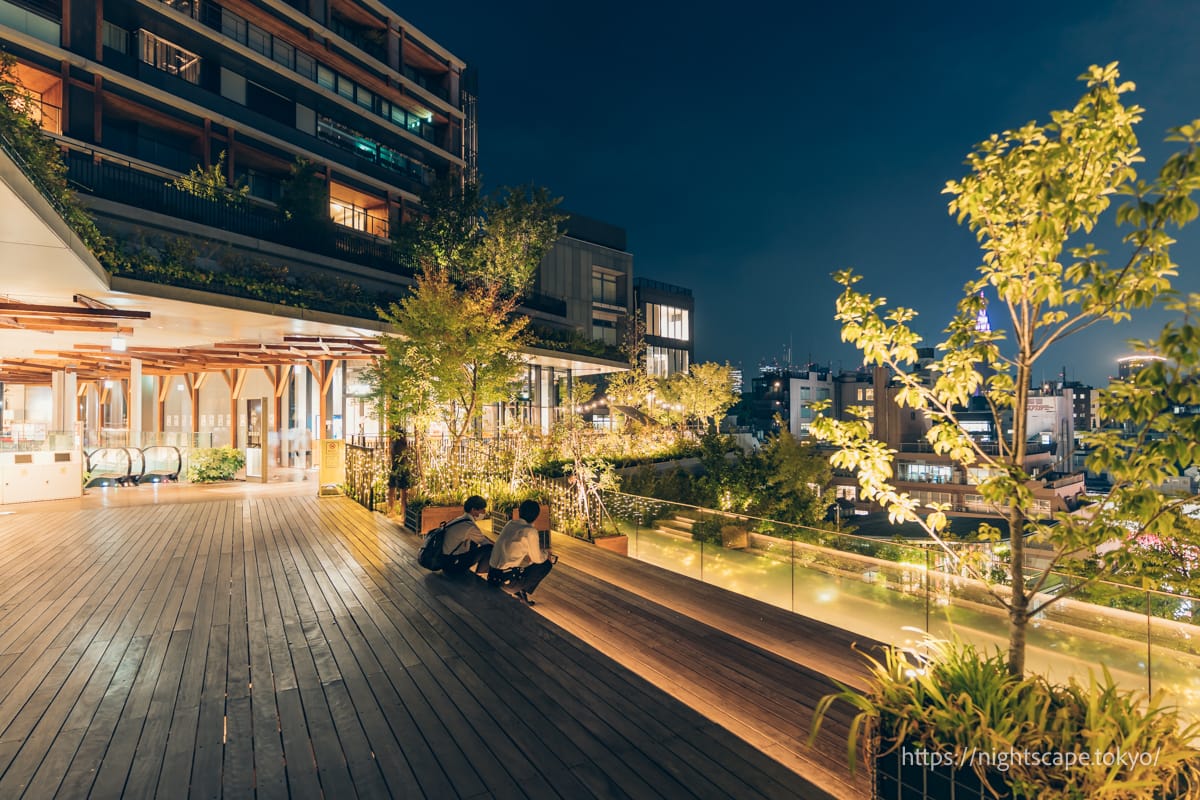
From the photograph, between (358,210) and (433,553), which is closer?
(433,553)

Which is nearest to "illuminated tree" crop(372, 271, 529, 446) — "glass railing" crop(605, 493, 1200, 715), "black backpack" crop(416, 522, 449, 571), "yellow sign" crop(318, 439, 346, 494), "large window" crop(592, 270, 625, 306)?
"yellow sign" crop(318, 439, 346, 494)

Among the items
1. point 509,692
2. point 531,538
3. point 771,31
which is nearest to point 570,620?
point 531,538

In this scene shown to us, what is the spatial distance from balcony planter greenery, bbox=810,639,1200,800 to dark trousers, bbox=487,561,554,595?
153 inches

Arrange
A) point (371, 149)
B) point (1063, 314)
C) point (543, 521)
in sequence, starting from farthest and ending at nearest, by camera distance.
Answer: point (371, 149)
point (543, 521)
point (1063, 314)

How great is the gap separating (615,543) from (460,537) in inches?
151

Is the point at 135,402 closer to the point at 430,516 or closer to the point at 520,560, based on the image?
the point at 430,516

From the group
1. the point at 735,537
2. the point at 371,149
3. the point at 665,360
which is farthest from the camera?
the point at 665,360

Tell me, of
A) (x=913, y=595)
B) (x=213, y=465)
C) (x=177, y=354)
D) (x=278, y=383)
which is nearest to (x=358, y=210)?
(x=278, y=383)

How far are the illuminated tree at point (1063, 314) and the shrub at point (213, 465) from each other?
1975cm

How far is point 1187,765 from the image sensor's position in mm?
2279

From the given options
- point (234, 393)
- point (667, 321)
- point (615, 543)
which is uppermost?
point (667, 321)

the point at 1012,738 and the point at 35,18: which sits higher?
the point at 35,18

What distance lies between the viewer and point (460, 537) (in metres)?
6.73

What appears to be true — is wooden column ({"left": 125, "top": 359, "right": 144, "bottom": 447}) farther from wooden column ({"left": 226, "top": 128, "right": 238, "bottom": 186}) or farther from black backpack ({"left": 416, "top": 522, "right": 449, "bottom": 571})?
black backpack ({"left": 416, "top": 522, "right": 449, "bottom": 571})
